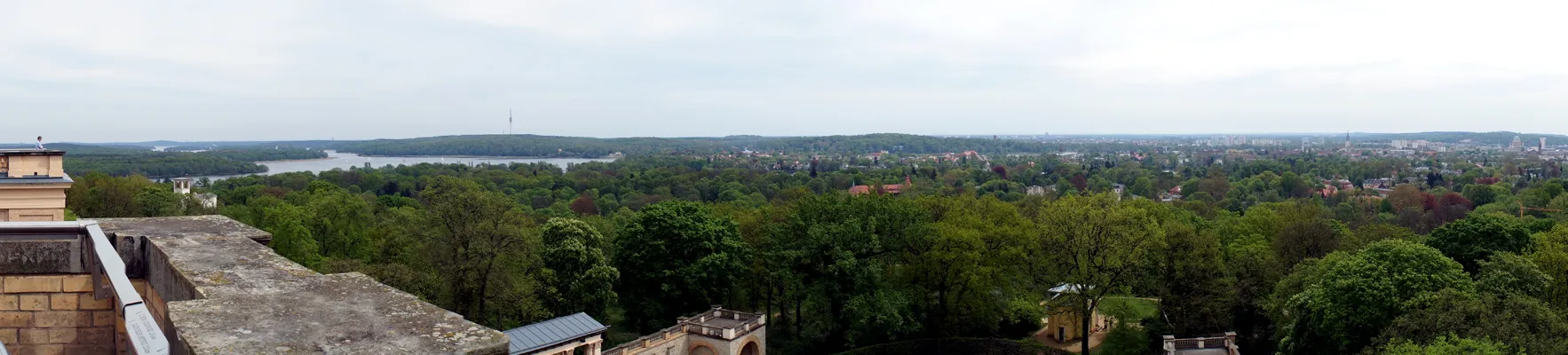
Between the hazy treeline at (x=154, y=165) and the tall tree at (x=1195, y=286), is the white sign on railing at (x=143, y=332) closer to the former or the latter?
the tall tree at (x=1195, y=286)

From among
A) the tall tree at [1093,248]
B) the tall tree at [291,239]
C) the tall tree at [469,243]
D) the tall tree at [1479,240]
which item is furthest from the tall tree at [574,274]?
the tall tree at [1479,240]

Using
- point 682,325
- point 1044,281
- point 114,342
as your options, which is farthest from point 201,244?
point 1044,281

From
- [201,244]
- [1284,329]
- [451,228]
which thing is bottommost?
[1284,329]

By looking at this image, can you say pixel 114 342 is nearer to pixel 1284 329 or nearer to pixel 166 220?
pixel 166 220

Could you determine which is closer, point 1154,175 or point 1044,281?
point 1044,281

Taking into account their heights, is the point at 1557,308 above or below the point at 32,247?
below

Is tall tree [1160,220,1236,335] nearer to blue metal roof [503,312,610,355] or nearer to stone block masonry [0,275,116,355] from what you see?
blue metal roof [503,312,610,355]

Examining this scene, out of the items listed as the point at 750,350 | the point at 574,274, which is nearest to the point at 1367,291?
the point at 750,350

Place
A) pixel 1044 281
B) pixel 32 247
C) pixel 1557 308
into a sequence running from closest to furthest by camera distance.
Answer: pixel 32 247 → pixel 1557 308 → pixel 1044 281
